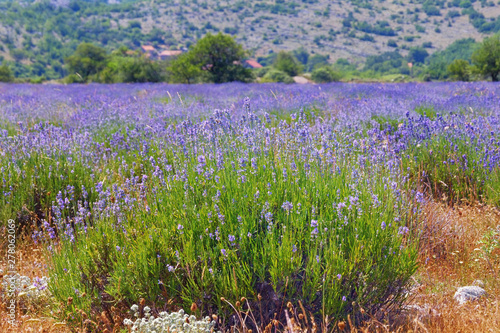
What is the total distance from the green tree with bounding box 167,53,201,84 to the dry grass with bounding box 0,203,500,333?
19.8 metres

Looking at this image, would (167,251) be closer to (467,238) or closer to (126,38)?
(467,238)

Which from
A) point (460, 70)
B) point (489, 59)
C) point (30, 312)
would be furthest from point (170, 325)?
point (460, 70)

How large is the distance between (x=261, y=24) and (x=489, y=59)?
129075 mm

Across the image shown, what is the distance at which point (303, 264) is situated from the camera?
2.20 metres

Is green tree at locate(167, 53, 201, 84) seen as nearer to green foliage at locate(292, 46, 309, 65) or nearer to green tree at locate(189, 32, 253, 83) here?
green tree at locate(189, 32, 253, 83)

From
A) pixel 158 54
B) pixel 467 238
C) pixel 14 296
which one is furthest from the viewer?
pixel 158 54

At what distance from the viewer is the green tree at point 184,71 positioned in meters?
22.2

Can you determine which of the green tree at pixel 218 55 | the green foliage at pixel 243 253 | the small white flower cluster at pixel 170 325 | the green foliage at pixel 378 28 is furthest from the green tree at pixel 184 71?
the green foliage at pixel 378 28

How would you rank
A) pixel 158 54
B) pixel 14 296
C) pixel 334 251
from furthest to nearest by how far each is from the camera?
pixel 158 54 < pixel 14 296 < pixel 334 251

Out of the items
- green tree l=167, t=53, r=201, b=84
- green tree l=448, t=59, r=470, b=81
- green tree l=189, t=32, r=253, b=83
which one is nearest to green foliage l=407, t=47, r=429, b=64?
green tree l=448, t=59, r=470, b=81

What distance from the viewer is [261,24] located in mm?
144875

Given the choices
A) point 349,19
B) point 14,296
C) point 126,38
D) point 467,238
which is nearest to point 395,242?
point 467,238

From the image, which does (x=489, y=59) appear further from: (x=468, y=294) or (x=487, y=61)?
(x=468, y=294)

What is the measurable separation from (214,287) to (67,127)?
4638mm
